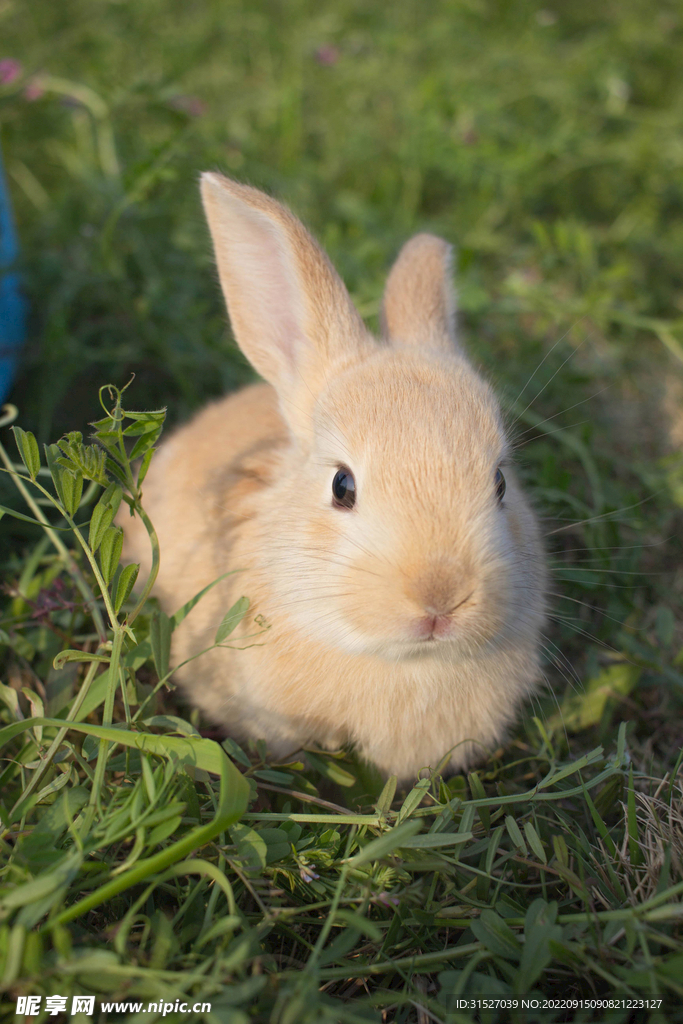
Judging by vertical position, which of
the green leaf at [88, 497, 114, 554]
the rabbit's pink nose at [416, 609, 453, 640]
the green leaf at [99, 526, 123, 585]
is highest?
the green leaf at [88, 497, 114, 554]

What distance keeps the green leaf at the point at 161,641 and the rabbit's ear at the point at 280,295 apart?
3.34 ft

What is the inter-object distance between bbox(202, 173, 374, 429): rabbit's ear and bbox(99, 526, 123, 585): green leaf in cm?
103

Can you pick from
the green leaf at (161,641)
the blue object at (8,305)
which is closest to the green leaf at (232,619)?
the green leaf at (161,641)

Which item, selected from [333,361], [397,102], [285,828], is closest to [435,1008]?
[285,828]

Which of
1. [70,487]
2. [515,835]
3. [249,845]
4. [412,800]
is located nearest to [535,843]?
[515,835]

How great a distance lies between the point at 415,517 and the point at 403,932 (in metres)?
1.15

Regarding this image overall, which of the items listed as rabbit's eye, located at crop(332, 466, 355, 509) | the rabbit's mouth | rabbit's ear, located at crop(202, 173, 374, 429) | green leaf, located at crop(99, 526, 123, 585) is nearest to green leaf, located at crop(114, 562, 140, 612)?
green leaf, located at crop(99, 526, 123, 585)

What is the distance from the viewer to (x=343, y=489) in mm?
2412

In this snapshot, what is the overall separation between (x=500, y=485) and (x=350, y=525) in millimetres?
578

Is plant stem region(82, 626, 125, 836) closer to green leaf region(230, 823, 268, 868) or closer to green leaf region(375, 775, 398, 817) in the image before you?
green leaf region(230, 823, 268, 868)

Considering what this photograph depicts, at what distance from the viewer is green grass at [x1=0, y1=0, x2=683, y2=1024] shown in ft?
5.90

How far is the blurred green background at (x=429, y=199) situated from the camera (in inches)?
140

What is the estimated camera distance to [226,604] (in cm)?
268

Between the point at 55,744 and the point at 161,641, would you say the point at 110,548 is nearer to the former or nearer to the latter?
the point at 161,641
